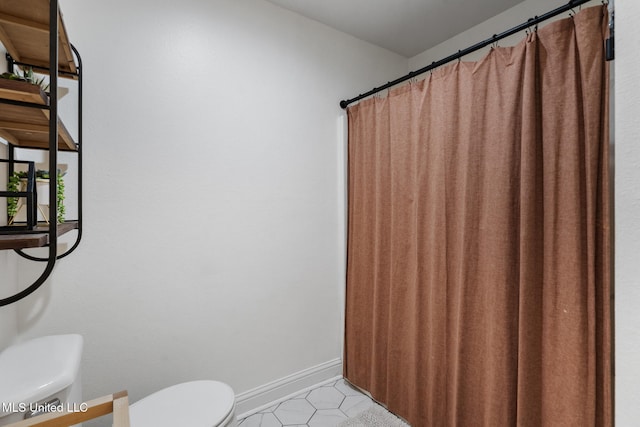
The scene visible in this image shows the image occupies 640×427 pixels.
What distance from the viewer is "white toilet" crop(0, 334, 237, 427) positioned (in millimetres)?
805

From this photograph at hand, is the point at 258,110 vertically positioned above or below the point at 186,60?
below

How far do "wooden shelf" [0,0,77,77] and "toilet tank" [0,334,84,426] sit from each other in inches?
38.4

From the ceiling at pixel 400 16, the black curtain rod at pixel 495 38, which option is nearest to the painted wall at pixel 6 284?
the ceiling at pixel 400 16

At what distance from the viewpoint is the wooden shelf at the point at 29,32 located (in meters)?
0.82

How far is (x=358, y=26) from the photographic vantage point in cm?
215

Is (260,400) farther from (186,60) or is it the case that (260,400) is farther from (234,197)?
(186,60)

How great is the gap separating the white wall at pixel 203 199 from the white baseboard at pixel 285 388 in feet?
0.17

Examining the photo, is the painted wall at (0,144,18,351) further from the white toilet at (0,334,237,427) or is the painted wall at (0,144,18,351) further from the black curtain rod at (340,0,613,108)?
the black curtain rod at (340,0,613,108)

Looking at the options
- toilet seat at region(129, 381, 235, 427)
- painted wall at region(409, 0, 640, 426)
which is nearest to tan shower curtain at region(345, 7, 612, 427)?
painted wall at region(409, 0, 640, 426)

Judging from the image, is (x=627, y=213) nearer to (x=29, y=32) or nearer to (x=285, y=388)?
(x=29, y=32)

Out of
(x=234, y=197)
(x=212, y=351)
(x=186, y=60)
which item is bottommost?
(x=212, y=351)

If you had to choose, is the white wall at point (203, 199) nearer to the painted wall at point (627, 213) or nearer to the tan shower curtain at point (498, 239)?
the tan shower curtain at point (498, 239)

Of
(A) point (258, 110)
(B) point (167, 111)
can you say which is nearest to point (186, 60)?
(B) point (167, 111)

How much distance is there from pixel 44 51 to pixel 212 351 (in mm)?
1526
